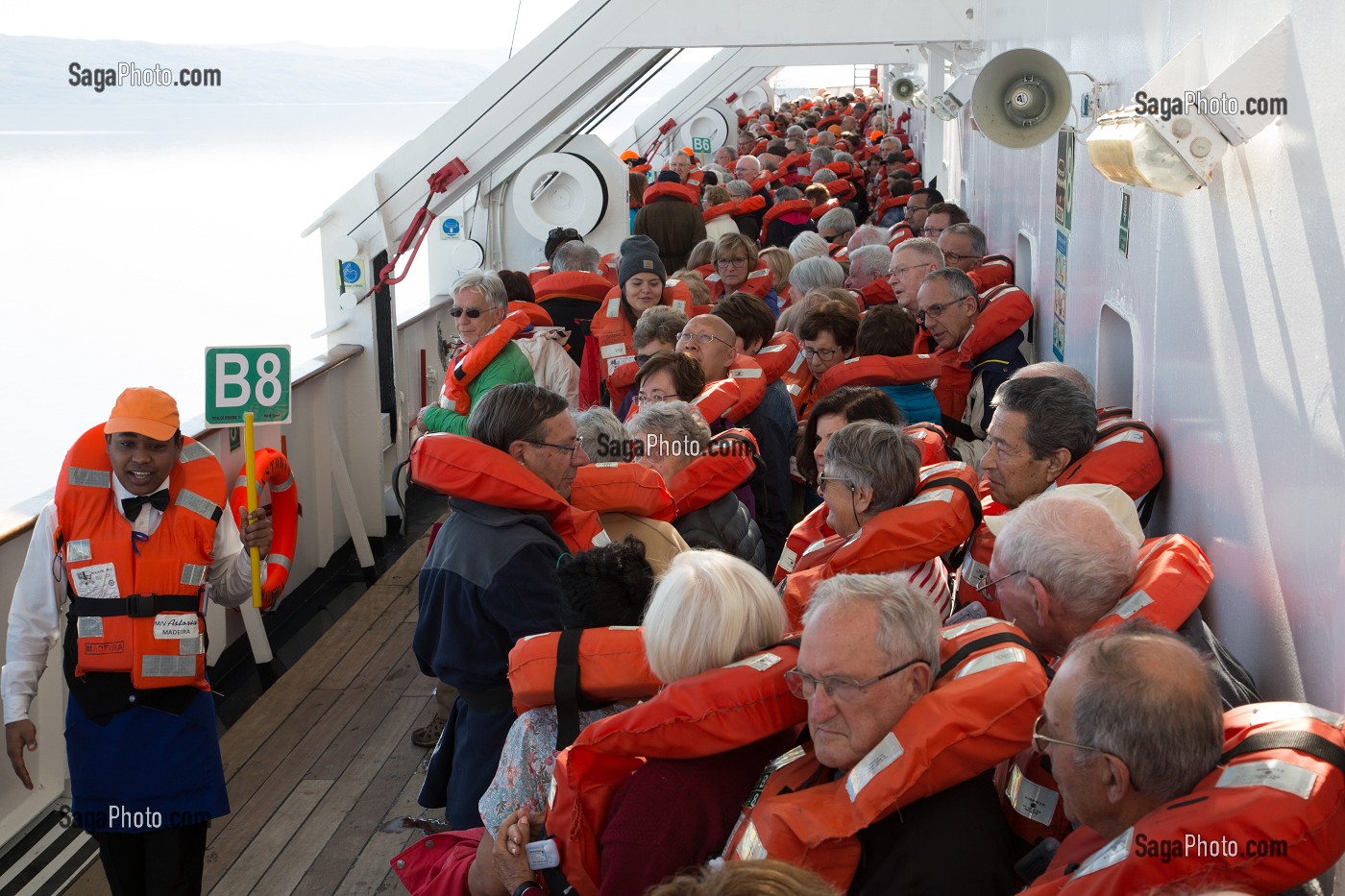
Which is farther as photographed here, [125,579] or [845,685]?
[125,579]

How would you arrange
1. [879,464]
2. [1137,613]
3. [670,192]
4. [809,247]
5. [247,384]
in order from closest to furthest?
[1137,613], [879,464], [247,384], [809,247], [670,192]

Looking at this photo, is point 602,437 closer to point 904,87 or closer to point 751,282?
point 751,282

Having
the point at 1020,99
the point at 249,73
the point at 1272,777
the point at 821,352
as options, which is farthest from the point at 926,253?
the point at 249,73

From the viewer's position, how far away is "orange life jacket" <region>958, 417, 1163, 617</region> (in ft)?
9.12

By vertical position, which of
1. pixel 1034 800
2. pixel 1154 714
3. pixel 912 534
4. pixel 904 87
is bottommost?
pixel 1034 800

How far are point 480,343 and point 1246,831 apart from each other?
406 cm

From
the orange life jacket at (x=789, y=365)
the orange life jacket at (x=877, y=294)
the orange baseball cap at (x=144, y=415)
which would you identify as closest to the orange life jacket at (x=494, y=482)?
the orange baseball cap at (x=144, y=415)

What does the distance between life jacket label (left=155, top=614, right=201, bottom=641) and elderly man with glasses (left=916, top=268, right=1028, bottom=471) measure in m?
2.61

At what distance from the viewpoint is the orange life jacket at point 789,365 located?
14.7 feet

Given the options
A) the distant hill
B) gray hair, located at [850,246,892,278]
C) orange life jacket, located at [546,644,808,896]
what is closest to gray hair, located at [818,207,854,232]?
gray hair, located at [850,246,892,278]

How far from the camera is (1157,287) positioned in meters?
3.08

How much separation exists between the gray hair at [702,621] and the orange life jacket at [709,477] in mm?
1292

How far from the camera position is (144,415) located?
3.15 meters

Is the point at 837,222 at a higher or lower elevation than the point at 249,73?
lower
